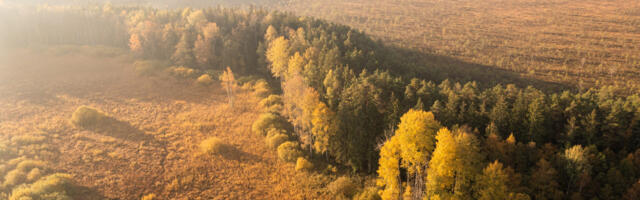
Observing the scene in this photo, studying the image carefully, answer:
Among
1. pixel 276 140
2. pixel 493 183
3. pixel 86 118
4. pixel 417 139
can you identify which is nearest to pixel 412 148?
pixel 417 139

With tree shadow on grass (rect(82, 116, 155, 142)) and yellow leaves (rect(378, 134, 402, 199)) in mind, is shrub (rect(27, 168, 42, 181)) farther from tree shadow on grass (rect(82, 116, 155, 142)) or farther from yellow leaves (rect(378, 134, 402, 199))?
yellow leaves (rect(378, 134, 402, 199))

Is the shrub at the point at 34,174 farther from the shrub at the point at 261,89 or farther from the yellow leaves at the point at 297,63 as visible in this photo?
the yellow leaves at the point at 297,63

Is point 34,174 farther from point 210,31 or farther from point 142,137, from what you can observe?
point 210,31

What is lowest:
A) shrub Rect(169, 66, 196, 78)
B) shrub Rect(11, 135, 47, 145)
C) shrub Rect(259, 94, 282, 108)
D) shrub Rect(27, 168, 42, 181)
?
shrub Rect(27, 168, 42, 181)

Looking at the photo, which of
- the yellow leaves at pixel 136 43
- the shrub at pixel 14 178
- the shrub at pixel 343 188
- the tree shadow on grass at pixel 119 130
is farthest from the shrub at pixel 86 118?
the shrub at pixel 343 188

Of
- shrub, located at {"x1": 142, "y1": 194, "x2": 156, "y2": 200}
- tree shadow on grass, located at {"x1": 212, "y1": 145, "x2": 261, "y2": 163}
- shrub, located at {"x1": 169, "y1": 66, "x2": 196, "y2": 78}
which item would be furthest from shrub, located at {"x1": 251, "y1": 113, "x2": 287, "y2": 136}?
shrub, located at {"x1": 169, "y1": 66, "x2": 196, "y2": 78}

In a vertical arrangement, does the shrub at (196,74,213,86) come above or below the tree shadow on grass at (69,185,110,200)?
above
